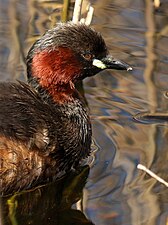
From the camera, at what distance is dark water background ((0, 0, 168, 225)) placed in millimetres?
5992

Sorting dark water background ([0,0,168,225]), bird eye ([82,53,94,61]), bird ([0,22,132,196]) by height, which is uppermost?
bird eye ([82,53,94,61])

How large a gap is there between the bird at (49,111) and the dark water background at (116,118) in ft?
0.56

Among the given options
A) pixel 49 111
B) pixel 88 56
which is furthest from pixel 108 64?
pixel 49 111

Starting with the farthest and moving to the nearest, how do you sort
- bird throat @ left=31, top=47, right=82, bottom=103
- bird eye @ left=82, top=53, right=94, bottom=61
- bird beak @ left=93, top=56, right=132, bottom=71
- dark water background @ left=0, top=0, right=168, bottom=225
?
bird beak @ left=93, top=56, right=132, bottom=71 → bird eye @ left=82, top=53, right=94, bottom=61 → bird throat @ left=31, top=47, right=82, bottom=103 → dark water background @ left=0, top=0, right=168, bottom=225

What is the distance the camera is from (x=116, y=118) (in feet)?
23.6

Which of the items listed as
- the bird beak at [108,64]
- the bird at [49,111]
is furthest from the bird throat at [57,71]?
the bird beak at [108,64]

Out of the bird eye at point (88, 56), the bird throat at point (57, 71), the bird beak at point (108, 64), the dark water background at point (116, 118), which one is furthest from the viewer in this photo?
the bird beak at point (108, 64)

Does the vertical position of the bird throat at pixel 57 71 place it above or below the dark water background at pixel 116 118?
above

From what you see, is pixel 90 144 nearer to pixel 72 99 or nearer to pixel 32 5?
pixel 72 99

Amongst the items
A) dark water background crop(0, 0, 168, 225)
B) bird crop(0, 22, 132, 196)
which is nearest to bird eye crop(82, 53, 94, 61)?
bird crop(0, 22, 132, 196)

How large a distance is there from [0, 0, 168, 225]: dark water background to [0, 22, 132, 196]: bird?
171mm

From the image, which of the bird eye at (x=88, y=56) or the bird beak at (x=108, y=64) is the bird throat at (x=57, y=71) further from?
the bird beak at (x=108, y=64)

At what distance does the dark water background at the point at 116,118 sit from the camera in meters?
5.99

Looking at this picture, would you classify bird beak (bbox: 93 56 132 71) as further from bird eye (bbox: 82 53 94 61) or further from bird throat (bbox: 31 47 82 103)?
bird throat (bbox: 31 47 82 103)
